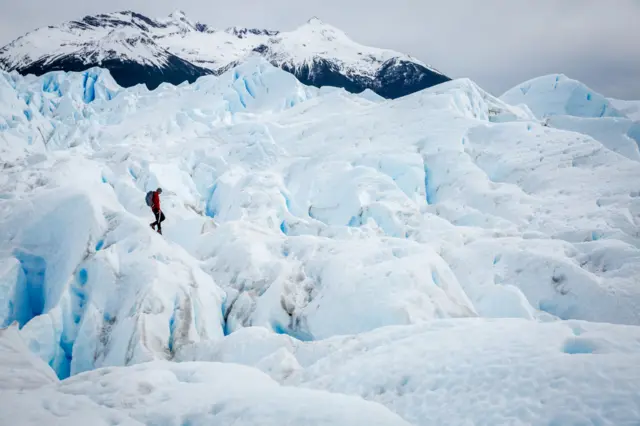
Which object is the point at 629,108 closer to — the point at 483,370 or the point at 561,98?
the point at 561,98

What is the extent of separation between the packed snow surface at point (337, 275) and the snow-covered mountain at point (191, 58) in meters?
56.5

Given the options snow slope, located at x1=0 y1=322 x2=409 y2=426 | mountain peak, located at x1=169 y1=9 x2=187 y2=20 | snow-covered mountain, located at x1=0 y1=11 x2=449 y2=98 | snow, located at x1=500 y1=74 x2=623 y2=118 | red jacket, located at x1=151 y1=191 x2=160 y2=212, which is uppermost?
mountain peak, located at x1=169 y1=9 x2=187 y2=20

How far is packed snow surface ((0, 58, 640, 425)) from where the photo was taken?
4223 millimetres

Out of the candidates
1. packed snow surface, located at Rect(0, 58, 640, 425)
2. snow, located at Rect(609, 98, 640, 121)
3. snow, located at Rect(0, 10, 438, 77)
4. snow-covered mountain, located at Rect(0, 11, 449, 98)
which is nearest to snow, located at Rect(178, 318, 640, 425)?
packed snow surface, located at Rect(0, 58, 640, 425)

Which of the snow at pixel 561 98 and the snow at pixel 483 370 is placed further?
the snow at pixel 561 98

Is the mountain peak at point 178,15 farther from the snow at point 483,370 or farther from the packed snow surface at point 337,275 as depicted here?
the snow at point 483,370

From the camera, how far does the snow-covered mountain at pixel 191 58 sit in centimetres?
7112

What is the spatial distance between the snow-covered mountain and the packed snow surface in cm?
5652

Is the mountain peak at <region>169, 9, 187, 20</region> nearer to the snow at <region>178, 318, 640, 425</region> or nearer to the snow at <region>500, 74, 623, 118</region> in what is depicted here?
the snow at <region>500, 74, 623, 118</region>

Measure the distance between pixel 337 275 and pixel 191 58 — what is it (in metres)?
117

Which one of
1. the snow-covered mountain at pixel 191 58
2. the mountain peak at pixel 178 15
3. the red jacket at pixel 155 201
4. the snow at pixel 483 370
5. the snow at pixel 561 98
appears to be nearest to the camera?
the snow at pixel 483 370

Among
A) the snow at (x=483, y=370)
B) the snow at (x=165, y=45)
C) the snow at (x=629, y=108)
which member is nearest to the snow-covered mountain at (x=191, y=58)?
the snow at (x=165, y=45)

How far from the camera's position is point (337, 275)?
9.59 meters

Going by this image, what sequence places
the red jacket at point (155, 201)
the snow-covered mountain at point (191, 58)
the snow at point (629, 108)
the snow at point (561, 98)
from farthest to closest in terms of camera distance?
the snow-covered mountain at point (191, 58), the snow at point (629, 108), the snow at point (561, 98), the red jacket at point (155, 201)
